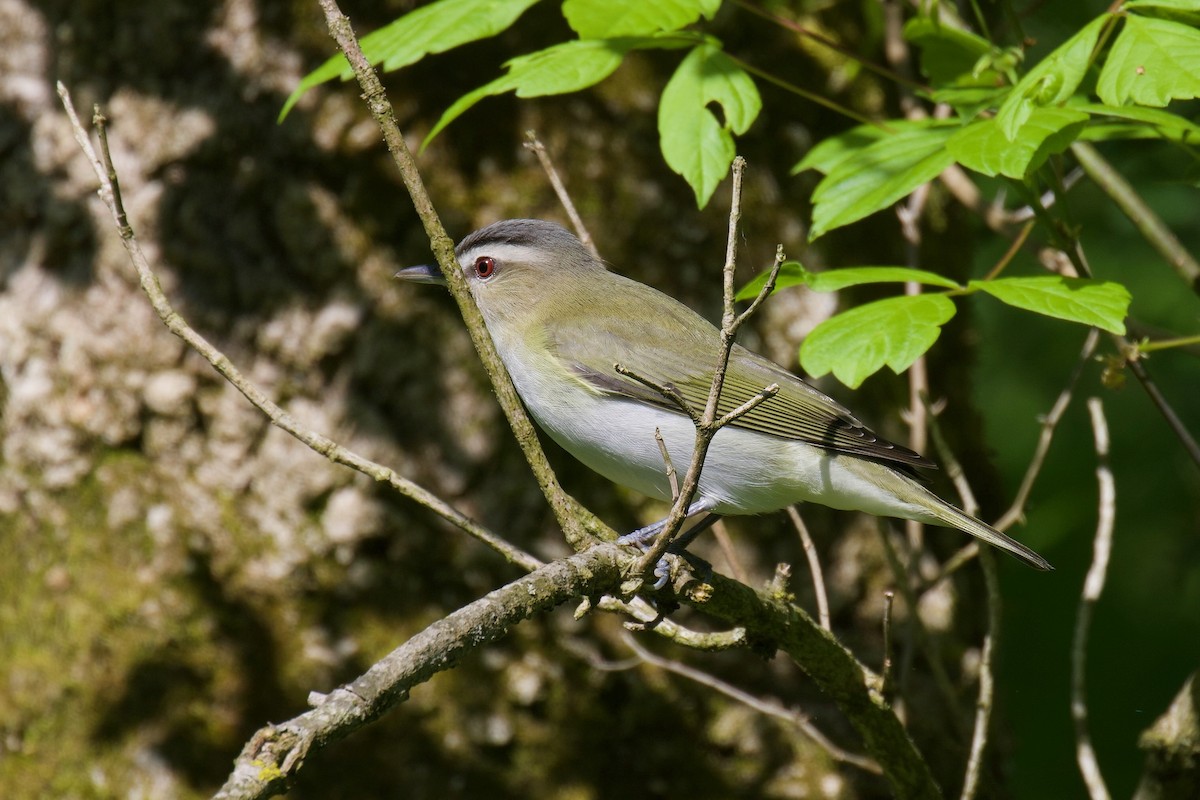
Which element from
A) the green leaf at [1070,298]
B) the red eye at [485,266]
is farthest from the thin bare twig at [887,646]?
the red eye at [485,266]

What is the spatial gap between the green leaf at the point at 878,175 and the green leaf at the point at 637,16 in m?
0.45

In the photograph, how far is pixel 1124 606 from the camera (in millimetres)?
5660

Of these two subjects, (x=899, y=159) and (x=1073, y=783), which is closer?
(x=899, y=159)

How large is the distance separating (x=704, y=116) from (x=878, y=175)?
40cm

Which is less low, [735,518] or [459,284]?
[459,284]

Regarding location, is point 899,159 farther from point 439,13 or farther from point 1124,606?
point 1124,606

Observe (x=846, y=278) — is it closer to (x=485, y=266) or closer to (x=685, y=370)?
(x=685, y=370)

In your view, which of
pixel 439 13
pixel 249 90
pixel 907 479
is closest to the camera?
pixel 439 13

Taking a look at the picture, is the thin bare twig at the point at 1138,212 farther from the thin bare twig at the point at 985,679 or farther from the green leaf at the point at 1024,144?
the green leaf at the point at 1024,144

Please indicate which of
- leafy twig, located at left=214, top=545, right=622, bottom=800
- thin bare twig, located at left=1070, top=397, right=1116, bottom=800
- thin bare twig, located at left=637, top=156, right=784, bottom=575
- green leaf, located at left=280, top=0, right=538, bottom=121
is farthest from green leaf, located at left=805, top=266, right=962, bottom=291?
thin bare twig, located at left=1070, top=397, right=1116, bottom=800

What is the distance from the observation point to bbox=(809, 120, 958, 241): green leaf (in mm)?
2275

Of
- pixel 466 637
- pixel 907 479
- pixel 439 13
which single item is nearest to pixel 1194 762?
pixel 907 479

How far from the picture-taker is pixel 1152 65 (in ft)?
6.83

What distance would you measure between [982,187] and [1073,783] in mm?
3051
